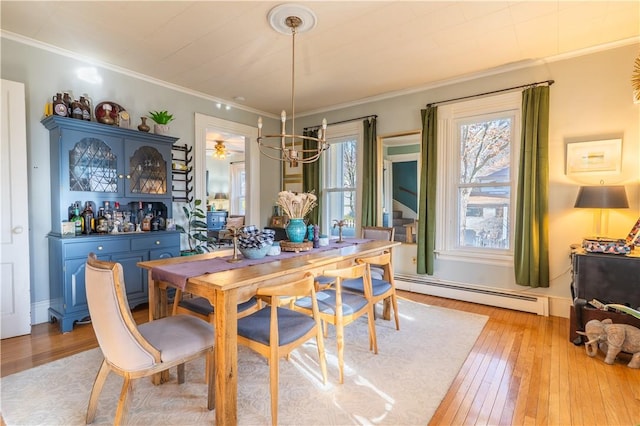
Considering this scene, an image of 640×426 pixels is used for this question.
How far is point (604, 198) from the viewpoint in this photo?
2771 mm

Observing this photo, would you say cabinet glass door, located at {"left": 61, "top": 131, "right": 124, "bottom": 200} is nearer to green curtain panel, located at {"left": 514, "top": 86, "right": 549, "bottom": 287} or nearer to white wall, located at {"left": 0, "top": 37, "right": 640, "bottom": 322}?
white wall, located at {"left": 0, "top": 37, "right": 640, "bottom": 322}

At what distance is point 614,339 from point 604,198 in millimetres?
1196

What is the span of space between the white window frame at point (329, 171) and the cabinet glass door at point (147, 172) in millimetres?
2412

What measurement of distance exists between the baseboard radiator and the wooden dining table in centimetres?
191

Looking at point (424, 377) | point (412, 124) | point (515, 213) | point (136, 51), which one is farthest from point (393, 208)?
point (136, 51)

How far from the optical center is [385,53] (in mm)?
3246

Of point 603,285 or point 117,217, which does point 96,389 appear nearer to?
point 117,217

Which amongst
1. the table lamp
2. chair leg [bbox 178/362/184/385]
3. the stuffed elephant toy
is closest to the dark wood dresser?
the stuffed elephant toy

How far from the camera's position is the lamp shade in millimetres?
2727

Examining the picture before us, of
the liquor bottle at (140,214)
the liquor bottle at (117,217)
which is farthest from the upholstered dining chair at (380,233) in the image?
the liquor bottle at (117,217)

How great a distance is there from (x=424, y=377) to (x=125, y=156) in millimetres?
3567

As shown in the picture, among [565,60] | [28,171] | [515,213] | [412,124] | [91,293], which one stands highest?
[565,60]

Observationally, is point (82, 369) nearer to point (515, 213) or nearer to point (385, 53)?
point (385, 53)

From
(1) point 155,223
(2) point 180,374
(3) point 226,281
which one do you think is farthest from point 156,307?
(1) point 155,223
